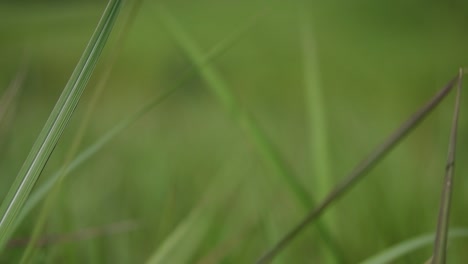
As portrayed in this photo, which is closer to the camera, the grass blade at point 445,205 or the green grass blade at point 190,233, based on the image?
the grass blade at point 445,205

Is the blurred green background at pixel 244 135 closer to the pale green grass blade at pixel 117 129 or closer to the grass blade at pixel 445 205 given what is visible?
the pale green grass blade at pixel 117 129

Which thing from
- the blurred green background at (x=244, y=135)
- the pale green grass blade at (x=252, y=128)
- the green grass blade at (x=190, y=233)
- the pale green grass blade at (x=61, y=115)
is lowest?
the blurred green background at (x=244, y=135)

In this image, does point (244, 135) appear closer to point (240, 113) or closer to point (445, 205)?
point (240, 113)

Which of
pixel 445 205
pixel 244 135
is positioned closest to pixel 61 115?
pixel 445 205

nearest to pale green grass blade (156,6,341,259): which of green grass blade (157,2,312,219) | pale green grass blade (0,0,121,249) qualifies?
green grass blade (157,2,312,219)

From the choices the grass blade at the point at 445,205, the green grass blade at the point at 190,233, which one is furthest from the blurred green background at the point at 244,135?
the grass blade at the point at 445,205

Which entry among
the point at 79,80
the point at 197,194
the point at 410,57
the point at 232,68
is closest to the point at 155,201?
the point at 197,194

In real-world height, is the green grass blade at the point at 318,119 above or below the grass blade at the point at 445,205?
below
